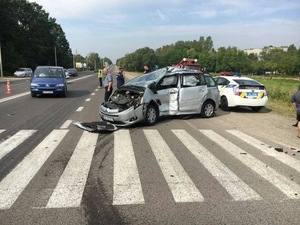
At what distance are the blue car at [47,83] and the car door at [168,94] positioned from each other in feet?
34.3

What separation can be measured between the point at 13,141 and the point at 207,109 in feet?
22.7

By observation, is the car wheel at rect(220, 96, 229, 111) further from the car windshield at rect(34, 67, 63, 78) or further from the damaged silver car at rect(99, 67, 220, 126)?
the car windshield at rect(34, 67, 63, 78)

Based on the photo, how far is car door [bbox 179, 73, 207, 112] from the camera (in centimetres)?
1189

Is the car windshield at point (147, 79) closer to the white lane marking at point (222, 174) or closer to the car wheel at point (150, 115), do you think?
the car wheel at point (150, 115)

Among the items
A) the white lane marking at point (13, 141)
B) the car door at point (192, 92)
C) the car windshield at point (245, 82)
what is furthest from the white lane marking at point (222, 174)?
the car windshield at point (245, 82)

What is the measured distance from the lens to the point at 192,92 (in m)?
12.1

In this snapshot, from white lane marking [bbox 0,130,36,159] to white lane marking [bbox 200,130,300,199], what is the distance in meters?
4.60

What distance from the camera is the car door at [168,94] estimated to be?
11.4 m

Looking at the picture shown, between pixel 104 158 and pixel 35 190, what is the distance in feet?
6.36

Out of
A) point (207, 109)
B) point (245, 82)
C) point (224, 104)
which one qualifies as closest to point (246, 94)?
point (245, 82)

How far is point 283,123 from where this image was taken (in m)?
11.9

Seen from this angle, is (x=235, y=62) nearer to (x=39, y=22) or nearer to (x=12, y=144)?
(x=39, y=22)

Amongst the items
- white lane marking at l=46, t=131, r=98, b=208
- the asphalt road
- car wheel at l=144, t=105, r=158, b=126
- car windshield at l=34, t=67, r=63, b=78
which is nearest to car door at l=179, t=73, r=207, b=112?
car wheel at l=144, t=105, r=158, b=126

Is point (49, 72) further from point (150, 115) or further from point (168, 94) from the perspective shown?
point (150, 115)
